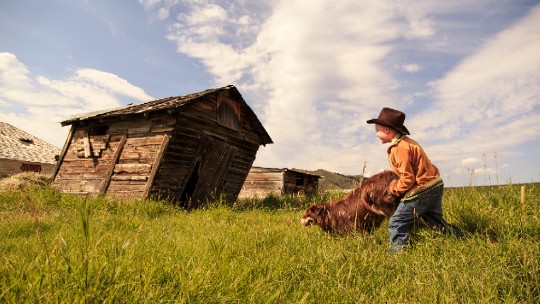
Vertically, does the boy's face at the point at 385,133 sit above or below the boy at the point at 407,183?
above

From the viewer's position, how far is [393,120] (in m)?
3.65

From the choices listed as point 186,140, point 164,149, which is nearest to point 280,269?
point 164,149

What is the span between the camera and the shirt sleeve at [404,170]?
343 centimetres

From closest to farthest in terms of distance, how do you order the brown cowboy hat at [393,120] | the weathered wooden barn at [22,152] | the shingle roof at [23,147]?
the brown cowboy hat at [393,120] → the weathered wooden barn at [22,152] → the shingle roof at [23,147]

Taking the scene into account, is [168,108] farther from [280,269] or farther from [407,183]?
[280,269]

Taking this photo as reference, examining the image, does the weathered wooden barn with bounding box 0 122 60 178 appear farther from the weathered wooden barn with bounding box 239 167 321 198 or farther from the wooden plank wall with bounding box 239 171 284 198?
the weathered wooden barn with bounding box 239 167 321 198

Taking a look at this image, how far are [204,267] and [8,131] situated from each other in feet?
112

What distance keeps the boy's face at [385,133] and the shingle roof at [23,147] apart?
1162 inches

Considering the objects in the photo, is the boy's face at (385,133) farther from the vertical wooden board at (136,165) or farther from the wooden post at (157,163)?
the vertical wooden board at (136,165)

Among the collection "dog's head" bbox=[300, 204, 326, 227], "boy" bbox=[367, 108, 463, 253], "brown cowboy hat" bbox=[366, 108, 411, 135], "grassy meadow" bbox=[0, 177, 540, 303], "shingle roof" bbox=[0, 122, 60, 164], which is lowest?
"grassy meadow" bbox=[0, 177, 540, 303]

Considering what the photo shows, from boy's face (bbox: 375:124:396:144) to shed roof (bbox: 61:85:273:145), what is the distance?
653cm

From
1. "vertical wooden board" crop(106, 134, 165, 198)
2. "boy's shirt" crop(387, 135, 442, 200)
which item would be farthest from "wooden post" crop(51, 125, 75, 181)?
"boy's shirt" crop(387, 135, 442, 200)

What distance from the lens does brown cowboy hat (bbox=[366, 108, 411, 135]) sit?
11.9 feet

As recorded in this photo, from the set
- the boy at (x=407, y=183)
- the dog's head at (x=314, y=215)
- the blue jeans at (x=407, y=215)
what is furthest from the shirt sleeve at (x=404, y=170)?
the dog's head at (x=314, y=215)
